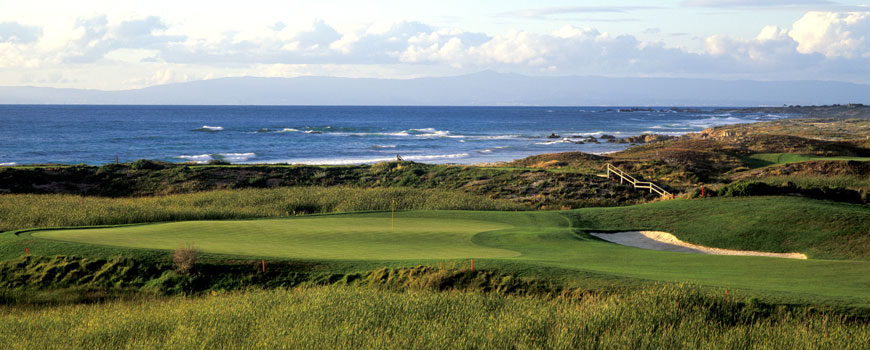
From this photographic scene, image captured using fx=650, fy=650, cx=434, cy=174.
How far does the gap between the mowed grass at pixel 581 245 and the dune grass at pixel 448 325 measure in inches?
52.2

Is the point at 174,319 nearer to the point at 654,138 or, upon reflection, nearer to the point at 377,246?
the point at 377,246

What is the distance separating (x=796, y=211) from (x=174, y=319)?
17.9 metres

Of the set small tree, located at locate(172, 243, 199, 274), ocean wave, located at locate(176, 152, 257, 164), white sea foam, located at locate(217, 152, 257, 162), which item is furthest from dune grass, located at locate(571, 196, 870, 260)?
ocean wave, located at locate(176, 152, 257, 164)

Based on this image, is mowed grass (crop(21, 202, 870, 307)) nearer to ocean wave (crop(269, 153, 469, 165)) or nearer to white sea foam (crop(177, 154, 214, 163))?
ocean wave (crop(269, 153, 469, 165))

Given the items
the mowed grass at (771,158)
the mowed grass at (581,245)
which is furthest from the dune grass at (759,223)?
the mowed grass at (771,158)

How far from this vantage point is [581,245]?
17.0m

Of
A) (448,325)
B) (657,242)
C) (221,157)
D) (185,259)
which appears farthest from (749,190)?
(221,157)

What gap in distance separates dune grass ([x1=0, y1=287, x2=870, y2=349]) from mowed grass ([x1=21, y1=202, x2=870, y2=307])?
1.33 m

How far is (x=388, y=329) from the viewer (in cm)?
946

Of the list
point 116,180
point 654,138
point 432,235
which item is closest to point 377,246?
point 432,235

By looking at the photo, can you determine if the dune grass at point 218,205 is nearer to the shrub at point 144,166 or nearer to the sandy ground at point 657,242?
the sandy ground at point 657,242

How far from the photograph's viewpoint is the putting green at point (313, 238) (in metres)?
15.7

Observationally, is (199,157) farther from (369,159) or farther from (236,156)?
(369,159)

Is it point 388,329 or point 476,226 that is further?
point 476,226
